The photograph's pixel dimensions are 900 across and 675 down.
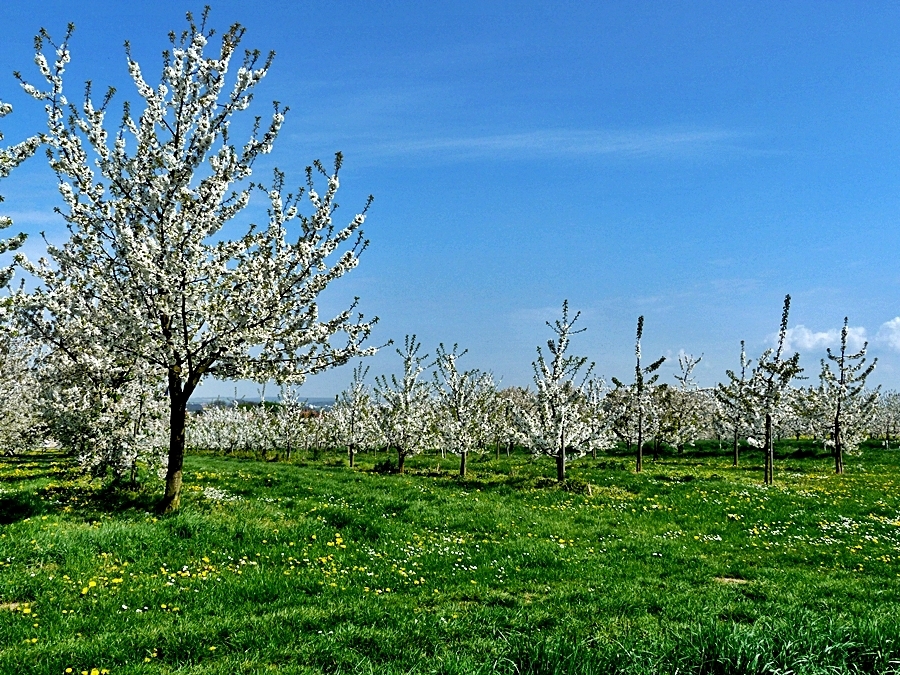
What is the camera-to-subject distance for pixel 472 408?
32656 mm

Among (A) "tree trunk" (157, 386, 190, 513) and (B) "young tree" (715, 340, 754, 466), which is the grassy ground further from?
(B) "young tree" (715, 340, 754, 466)

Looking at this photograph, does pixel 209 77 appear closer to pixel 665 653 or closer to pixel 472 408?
pixel 665 653

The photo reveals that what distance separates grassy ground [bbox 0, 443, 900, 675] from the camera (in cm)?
652

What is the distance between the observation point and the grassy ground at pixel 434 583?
6.52 m

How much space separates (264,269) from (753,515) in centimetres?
1663

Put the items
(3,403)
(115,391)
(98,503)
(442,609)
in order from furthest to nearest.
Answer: (3,403) < (115,391) < (98,503) < (442,609)

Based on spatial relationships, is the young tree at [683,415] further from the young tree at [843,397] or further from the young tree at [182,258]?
the young tree at [182,258]

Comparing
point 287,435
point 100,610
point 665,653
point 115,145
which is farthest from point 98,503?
point 287,435

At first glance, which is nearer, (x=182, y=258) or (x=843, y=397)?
(x=182, y=258)

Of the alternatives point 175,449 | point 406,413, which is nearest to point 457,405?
point 406,413

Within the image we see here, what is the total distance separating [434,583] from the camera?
10.6m

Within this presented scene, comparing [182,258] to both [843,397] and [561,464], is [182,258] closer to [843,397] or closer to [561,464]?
[561,464]

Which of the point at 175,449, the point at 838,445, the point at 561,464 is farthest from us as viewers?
the point at 838,445

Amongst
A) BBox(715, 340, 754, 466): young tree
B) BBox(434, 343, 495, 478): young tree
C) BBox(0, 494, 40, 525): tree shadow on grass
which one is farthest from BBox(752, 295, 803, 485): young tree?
BBox(0, 494, 40, 525): tree shadow on grass
